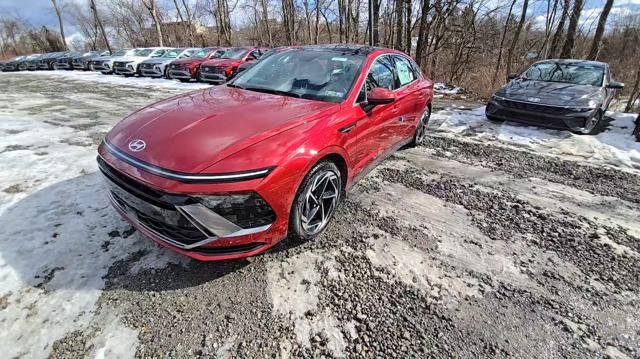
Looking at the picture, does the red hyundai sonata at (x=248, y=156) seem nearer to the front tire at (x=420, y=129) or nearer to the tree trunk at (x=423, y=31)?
the front tire at (x=420, y=129)

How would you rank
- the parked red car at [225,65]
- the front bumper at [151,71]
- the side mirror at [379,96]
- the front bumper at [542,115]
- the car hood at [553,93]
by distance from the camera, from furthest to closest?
the front bumper at [151,71] < the parked red car at [225,65] < the car hood at [553,93] < the front bumper at [542,115] < the side mirror at [379,96]

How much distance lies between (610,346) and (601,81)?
6.90 m

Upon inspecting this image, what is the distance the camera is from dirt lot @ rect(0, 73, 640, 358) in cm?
188

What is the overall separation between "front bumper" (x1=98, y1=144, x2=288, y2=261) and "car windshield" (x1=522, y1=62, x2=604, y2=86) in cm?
755

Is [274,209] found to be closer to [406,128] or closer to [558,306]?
[558,306]

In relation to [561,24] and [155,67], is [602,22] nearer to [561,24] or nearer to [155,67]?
[561,24]

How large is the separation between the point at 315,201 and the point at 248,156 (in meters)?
0.79

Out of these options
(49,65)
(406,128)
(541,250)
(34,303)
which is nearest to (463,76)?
(406,128)

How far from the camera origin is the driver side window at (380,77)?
310 cm

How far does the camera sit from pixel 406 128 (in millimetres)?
4355

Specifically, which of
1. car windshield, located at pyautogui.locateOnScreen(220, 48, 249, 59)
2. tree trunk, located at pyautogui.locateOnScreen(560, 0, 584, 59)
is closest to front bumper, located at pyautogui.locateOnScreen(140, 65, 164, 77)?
car windshield, located at pyautogui.locateOnScreen(220, 48, 249, 59)

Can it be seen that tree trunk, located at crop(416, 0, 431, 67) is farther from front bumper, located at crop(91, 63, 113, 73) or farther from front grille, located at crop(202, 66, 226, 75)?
front bumper, located at crop(91, 63, 113, 73)

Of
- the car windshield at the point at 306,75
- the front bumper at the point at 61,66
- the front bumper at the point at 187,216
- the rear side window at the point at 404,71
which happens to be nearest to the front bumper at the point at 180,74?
the car windshield at the point at 306,75

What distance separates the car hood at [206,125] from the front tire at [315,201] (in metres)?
0.44
